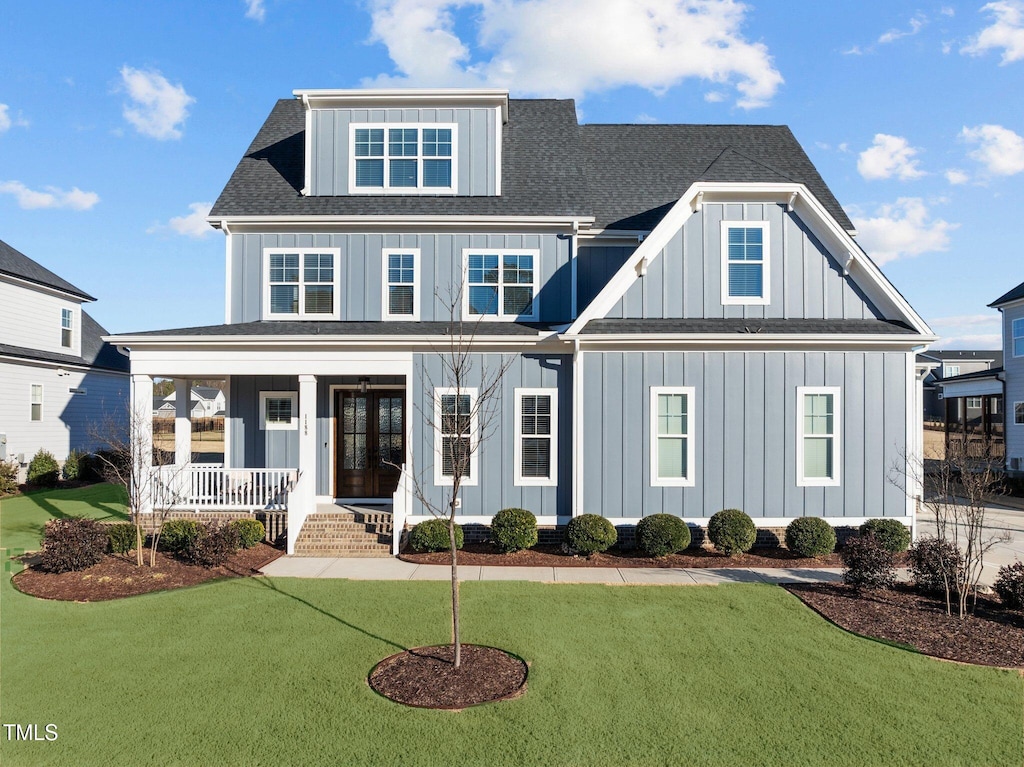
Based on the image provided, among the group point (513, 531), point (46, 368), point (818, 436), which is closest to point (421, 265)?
point (513, 531)

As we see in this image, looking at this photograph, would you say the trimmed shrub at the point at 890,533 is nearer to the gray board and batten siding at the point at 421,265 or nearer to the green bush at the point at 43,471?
the gray board and batten siding at the point at 421,265

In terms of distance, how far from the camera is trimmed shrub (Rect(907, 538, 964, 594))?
337 inches

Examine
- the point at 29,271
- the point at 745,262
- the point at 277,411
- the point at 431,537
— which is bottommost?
the point at 431,537

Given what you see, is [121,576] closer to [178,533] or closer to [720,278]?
[178,533]

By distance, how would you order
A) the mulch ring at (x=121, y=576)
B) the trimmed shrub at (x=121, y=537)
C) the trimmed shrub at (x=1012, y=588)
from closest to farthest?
the trimmed shrub at (x=1012, y=588), the mulch ring at (x=121, y=576), the trimmed shrub at (x=121, y=537)

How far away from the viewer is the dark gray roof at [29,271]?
21188 mm

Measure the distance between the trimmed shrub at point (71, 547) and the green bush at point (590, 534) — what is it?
843 cm

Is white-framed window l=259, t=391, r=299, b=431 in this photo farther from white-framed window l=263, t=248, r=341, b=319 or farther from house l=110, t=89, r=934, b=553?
white-framed window l=263, t=248, r=341, b=319

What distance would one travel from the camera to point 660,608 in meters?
8.53

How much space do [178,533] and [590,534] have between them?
7.80 m

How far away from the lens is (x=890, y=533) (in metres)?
11.3

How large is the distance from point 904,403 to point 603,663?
29.7 feet

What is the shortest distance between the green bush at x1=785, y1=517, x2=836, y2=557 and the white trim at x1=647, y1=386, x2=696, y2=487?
6.75 feet

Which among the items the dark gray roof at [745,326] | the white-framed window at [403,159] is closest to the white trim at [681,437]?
the dark gray roof at [745,326]
